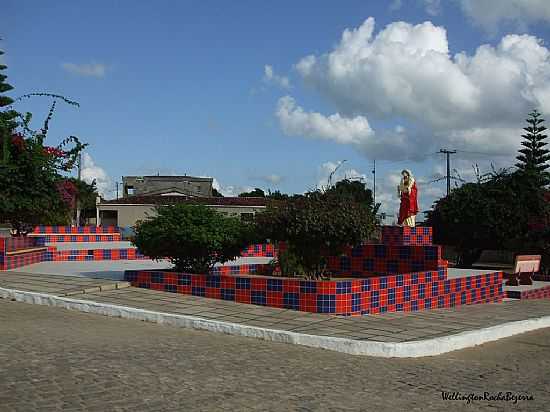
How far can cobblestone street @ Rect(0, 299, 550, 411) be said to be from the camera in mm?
5777

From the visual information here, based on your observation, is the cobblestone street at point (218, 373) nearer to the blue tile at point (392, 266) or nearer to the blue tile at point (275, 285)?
the blue tile at point (275, 285)

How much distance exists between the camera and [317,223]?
11688mm

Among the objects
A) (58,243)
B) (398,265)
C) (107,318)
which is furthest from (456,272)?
(58,243)

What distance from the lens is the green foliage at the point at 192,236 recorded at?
11945 millimetres

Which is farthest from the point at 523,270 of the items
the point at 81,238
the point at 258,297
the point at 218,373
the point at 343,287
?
the point at 81,238

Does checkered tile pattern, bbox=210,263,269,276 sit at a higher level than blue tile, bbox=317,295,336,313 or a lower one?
higher

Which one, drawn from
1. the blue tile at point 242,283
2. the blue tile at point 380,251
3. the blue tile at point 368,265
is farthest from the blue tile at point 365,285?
the blue tile at point 368,265

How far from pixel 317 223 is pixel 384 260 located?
2.84 metres

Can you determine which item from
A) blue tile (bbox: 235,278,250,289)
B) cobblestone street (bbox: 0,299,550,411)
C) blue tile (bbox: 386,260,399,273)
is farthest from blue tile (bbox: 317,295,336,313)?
blue tile (bbox: 386,260,399,273)

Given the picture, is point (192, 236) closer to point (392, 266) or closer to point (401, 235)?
point (392, 266)

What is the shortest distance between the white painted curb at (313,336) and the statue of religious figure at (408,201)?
5355mm

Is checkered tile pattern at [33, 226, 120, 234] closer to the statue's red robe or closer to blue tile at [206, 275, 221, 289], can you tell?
the statue's red robe

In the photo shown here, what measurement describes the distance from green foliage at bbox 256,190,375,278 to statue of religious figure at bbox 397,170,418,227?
403cm

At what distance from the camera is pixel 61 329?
890 centimetres
